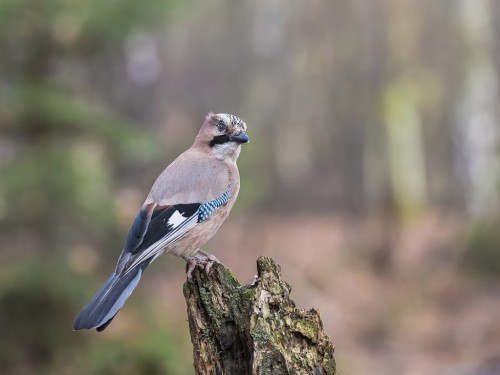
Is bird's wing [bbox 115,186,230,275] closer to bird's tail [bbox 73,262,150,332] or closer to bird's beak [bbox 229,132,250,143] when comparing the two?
bird's tail [bbox 73,262,150,332]

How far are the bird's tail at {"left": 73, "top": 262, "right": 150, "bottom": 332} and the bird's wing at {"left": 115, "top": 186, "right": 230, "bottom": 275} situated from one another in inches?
3.0

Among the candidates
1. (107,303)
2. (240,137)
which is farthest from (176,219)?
(107,303)

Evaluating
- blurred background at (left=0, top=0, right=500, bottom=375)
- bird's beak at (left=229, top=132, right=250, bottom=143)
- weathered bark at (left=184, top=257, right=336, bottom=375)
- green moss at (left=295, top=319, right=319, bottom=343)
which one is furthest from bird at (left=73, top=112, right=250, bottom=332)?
blurred background at (left=0, top=0, right=500, bottom=375)

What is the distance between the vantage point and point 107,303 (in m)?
4.18

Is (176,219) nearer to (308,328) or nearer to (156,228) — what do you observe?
(156,228)

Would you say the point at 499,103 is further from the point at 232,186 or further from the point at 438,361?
the point at 232,186

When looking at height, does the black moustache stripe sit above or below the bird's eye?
below

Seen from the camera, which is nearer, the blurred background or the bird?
the bird

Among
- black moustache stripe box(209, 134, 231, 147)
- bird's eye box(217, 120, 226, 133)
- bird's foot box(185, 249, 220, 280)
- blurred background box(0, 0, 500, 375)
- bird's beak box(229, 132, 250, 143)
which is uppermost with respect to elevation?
blurred background box(0, 0, 500, 375)

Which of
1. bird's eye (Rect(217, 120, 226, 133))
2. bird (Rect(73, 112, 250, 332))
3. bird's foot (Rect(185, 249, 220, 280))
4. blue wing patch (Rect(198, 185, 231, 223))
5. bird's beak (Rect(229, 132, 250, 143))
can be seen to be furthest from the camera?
bird's eye (Rect(217, 120, 226, 133))

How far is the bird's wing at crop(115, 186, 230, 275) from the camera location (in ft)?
15.4

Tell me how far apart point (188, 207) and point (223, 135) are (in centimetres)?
67

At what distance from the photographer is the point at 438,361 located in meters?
13.5

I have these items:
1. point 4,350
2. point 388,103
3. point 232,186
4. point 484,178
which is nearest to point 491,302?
point 484,178
